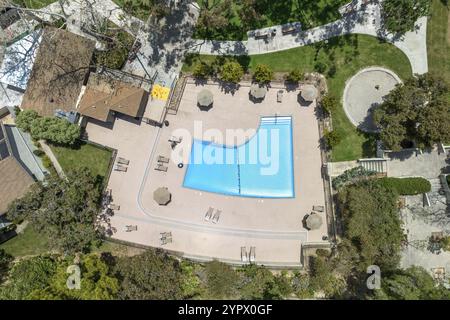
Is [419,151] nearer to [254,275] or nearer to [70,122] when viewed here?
[254,275]

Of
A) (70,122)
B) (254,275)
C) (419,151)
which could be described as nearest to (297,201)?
(254,275)

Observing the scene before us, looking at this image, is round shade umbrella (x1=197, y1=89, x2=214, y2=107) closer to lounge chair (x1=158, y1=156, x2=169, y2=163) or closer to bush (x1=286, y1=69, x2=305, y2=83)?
lounge chair (x1=158, y1=156, x2=169, y2=163)

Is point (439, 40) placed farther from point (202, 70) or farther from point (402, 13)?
point (202, 70)

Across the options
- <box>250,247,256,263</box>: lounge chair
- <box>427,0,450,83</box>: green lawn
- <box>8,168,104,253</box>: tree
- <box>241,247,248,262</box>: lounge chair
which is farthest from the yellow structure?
<box>427,0,450,83</box>: green lawn

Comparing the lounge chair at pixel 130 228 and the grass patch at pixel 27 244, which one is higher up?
the lounge chair at pixel 130 228

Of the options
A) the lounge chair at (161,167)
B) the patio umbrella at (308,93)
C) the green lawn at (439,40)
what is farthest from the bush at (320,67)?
the lounge chair at (161,167)

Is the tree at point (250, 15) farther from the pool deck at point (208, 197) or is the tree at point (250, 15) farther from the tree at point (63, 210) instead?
the tree at point (63, 210)
